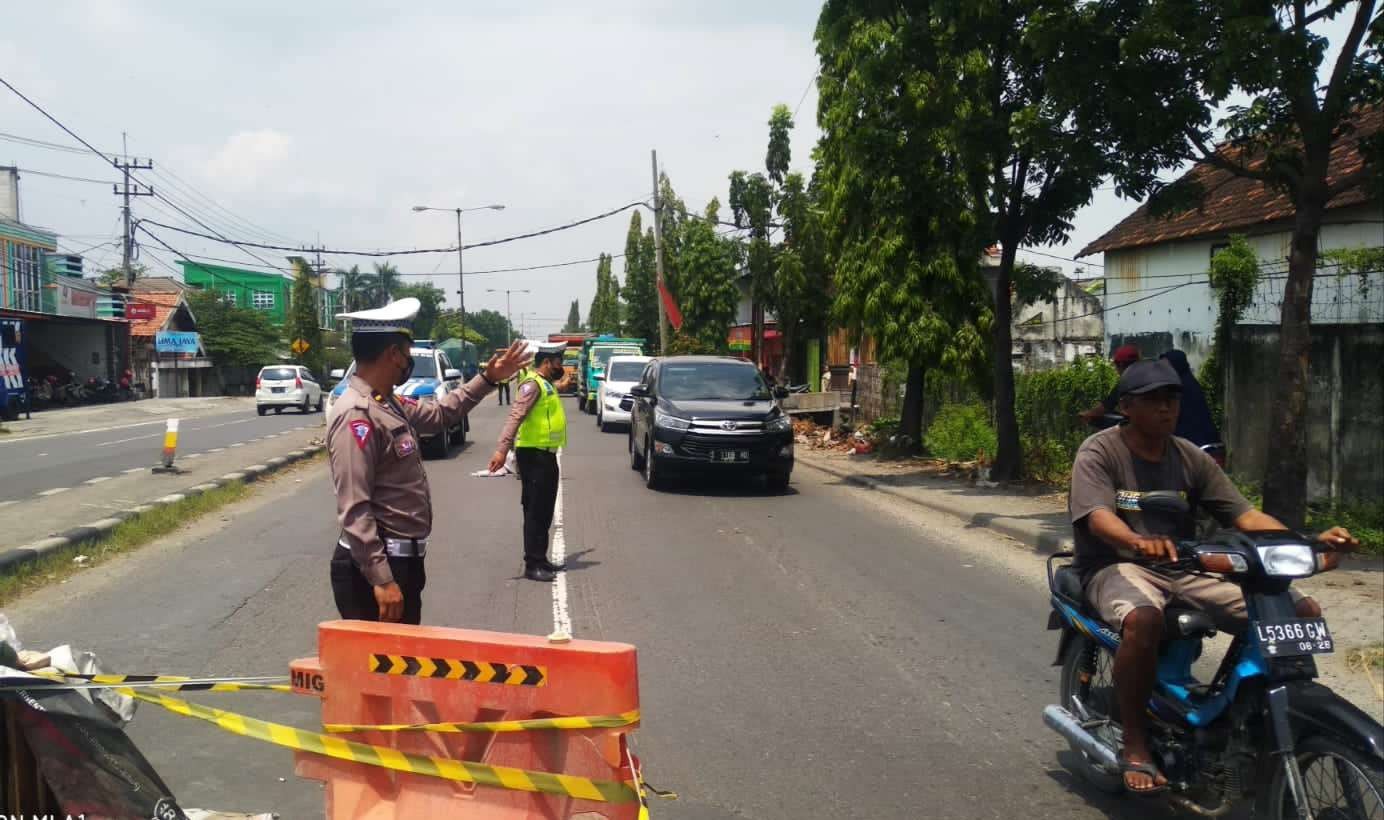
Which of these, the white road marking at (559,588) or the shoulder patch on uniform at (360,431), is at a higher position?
the shoulder patch on uniform at (360,431)

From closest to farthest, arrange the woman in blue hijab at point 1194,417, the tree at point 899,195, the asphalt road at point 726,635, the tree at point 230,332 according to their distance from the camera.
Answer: the asphalt road at point 726,635 → the woman in blue hijab at point 1194,417 → the tree at point 899,195 → the tree at point 230,332

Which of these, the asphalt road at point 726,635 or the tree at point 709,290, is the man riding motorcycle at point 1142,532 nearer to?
the asphalt road at point 726,635

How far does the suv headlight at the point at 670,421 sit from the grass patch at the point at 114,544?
18.4 ft

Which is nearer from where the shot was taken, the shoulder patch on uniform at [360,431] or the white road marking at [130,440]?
the shoulder patch on uniform at [360,431]

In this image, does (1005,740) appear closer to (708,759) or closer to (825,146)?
(708,759)

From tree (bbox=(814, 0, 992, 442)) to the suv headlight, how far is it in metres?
4.49

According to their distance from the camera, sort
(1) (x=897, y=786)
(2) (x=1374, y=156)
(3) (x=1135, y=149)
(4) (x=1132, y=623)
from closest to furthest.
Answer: (4) (x=1132, y=623) → (1) (x=897, y=786) → (2) (x=1374, y=156) → (3) (x=1135, y=149)

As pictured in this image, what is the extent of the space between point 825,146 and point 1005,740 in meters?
15.6

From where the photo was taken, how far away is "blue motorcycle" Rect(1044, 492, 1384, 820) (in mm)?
3391

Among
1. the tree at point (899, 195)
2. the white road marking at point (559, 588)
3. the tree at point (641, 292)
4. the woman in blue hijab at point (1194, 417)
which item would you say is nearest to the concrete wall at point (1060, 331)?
the tree at point (899, 195)

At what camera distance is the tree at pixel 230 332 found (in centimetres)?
6047

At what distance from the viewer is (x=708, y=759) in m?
4.99

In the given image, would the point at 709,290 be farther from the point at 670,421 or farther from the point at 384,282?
the point at 384,282

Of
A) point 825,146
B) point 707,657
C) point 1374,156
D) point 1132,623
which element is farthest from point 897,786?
point 825,146
